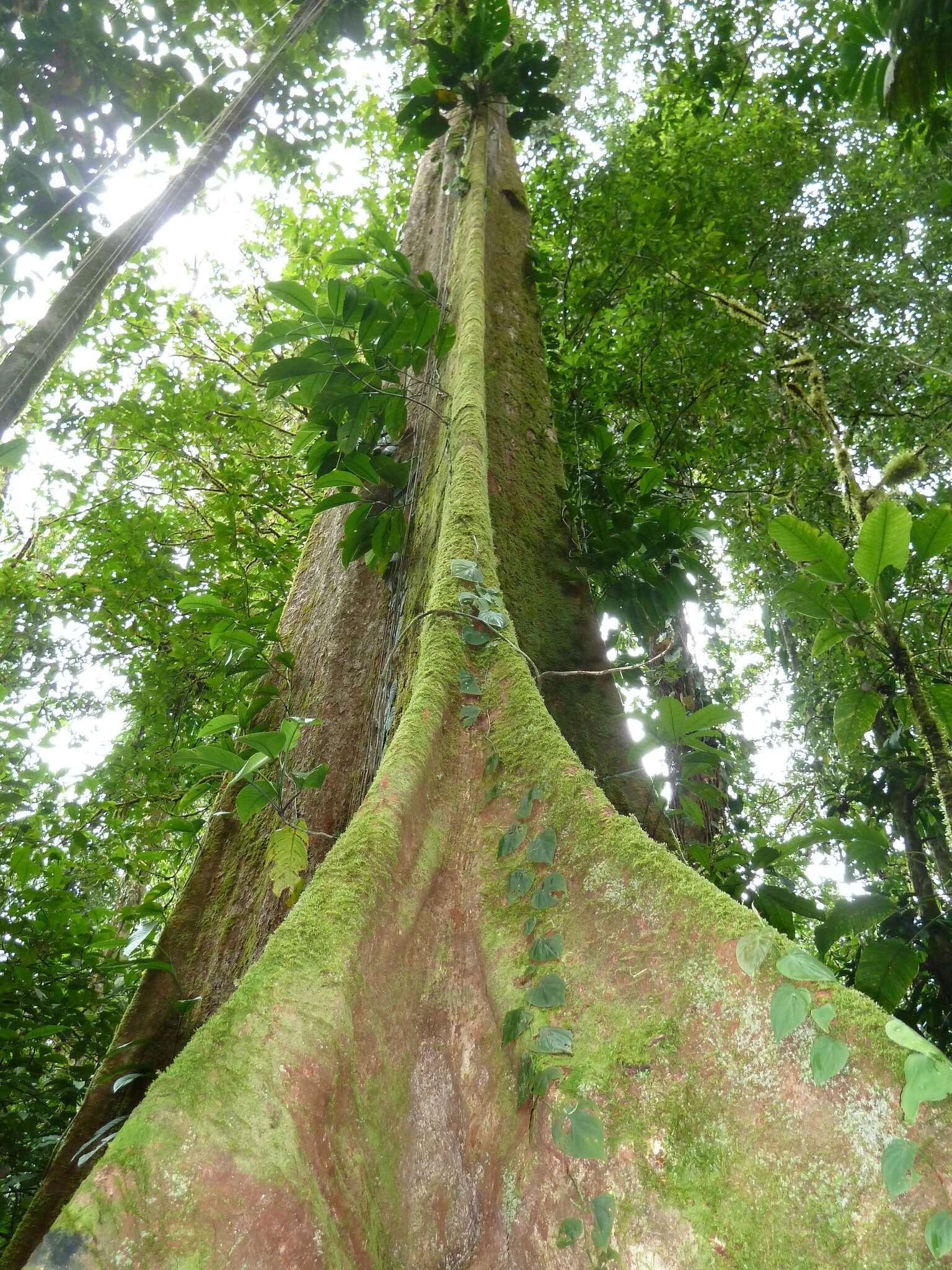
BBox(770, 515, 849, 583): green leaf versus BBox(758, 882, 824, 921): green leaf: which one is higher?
BBox(770, 515, 849, 583): green leaf

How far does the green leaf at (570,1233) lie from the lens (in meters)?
0.99

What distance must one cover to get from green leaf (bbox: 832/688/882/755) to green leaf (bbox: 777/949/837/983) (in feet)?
6.00

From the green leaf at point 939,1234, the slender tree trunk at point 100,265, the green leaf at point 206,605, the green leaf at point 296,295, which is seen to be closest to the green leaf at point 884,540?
the green leaf at point 939,1234

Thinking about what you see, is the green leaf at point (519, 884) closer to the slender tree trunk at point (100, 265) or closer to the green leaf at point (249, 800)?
the green leaf at point (249, 800)

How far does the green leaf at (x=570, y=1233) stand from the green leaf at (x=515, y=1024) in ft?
0.82

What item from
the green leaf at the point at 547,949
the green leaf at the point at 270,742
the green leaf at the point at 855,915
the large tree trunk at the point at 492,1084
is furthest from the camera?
the green leaf at the point at 855,915

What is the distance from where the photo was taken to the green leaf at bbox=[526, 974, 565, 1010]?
1190 millimetres

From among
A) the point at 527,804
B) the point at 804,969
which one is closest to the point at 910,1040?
the point at 804,969

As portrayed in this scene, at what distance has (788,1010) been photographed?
94cm

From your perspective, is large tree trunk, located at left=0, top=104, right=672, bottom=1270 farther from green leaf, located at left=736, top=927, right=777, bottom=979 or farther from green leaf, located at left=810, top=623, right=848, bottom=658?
green leaf, located at left=736, top=927, right=777, bottom=979

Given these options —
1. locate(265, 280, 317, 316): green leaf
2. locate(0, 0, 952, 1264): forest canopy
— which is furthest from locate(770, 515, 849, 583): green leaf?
locate(265, 280, 317, 316): green leaf

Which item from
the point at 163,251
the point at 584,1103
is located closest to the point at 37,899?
the point at 584,1103

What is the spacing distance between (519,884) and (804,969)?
0.55 meters

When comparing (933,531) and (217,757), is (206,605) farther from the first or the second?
(933,531)
